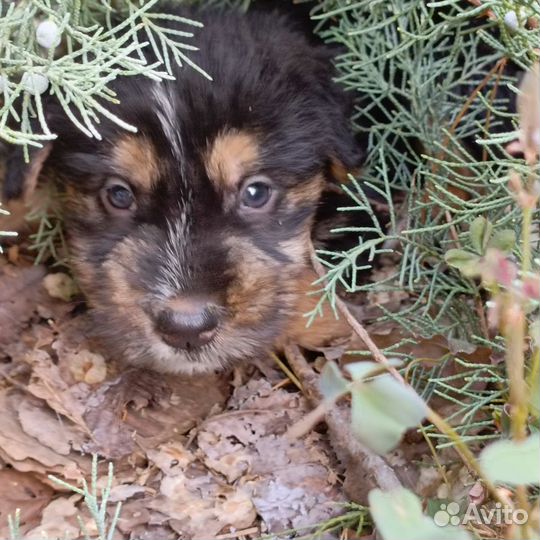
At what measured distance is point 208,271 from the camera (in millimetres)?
2533

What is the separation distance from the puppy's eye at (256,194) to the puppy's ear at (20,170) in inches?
28.1

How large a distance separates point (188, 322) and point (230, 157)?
0.56m

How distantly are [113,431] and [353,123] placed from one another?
139 cm

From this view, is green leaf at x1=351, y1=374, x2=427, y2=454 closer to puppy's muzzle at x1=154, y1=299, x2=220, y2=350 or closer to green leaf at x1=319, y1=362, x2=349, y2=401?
green leaf at x1=319, y1=362, x2=349, y2=401

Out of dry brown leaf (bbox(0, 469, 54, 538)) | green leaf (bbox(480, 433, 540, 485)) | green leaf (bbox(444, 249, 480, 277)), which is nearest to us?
green leaf (bbox(480, 433, 540, 485))

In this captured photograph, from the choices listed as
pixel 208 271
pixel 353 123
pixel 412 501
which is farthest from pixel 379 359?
pixel 353 123

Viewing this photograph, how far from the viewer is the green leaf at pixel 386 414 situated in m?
1.28

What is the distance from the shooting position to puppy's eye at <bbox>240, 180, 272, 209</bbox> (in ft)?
8.98

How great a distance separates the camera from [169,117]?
101 inches

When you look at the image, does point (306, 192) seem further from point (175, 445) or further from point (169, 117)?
point (175, 445)

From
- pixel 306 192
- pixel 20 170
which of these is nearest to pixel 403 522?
pixel 306 192

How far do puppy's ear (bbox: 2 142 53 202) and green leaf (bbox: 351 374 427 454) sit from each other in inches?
74.2

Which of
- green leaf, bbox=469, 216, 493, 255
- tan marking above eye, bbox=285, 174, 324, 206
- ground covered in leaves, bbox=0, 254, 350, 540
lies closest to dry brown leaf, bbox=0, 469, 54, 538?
ground covered in leaves, bbox=0, 254, 350, 540

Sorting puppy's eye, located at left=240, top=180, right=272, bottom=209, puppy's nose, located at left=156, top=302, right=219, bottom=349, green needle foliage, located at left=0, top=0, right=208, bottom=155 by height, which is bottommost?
puppy's nose, located at left=156, top=302, right=219, bottom=349
